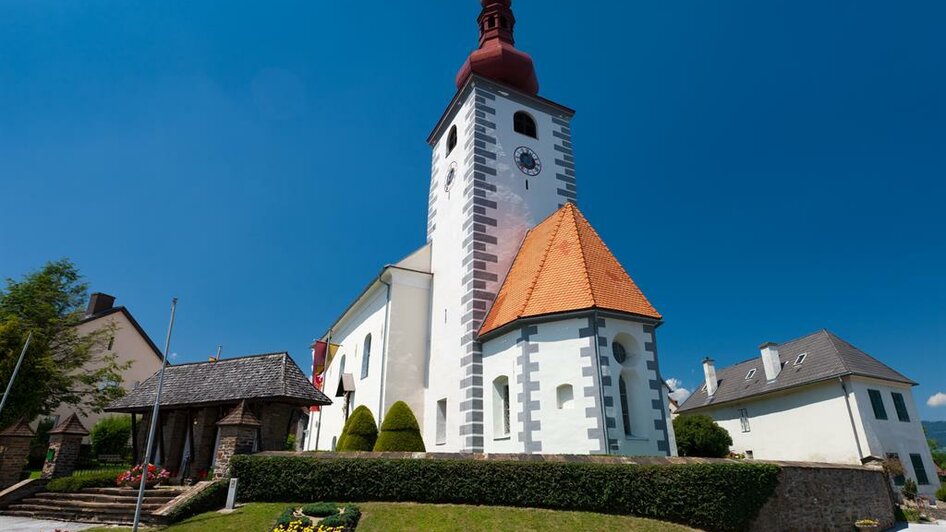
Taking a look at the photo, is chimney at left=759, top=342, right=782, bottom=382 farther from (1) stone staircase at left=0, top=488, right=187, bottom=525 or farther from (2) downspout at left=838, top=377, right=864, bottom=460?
(1) stone staircase at left=0, top=488, right=187, bottom=525

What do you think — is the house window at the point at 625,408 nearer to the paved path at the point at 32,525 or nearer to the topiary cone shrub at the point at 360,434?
the topiary cone shrub at the point at 360,434

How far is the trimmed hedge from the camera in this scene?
1088 centimetres

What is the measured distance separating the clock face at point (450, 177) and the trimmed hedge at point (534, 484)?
45.2 ft

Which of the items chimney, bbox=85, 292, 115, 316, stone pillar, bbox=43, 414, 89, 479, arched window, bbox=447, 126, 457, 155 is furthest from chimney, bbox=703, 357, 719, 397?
chimney, bbox=85, 292, 115, 316

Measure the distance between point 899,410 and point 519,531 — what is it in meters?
28.1

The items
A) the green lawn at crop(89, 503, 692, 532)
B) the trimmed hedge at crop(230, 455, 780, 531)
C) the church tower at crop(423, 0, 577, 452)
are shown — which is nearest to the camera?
the green lawn at crop(89, 503, 692, 532)

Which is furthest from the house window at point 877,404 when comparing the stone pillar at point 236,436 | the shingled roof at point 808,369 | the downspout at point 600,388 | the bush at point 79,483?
the bush at point 79,483

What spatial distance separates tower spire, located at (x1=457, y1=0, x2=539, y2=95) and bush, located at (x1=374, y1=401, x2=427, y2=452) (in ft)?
49.7

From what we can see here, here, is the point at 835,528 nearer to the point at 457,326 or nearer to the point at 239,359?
the point at 457,326

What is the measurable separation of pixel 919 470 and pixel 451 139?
97.1 ft

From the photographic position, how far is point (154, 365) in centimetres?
3878

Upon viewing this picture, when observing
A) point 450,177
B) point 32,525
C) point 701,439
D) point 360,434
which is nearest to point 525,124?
point 450,177

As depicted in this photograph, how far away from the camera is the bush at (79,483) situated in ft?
52.2

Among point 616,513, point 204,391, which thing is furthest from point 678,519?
point 204,391
